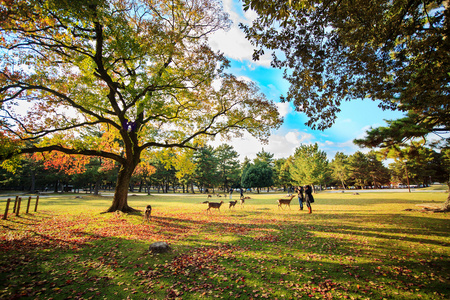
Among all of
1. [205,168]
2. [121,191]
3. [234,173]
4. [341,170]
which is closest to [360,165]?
[341,170]

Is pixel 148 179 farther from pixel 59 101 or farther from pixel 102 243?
pixel 102 243

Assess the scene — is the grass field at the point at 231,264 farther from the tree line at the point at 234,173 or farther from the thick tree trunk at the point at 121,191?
the tree line at the point at 234,173

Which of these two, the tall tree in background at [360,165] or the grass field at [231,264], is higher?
the tall tree in background at [360,165]

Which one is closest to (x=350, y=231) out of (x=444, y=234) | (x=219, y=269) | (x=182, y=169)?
(x=444, y=234)

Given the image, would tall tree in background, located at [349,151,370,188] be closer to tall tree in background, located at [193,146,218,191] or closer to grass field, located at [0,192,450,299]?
tall tree in background, located at [193,146,218,191]

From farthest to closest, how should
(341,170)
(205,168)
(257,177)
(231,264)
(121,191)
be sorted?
(341,170), (257,177), (205,168), (121,191), (231,264)

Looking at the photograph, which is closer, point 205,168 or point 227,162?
point 205,168

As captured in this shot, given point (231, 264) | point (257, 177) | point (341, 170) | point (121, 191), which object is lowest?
point (231, 264)

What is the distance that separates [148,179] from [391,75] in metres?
61.3

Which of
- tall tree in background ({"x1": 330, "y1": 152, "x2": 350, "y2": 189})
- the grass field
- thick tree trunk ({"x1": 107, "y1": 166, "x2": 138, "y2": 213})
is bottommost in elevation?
the grass field

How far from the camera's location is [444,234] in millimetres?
7121

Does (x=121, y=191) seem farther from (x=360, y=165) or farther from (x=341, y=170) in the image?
(x=341, y=170)

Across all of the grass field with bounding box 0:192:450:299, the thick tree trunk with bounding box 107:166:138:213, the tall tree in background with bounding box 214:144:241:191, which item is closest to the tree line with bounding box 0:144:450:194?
the tall tree in background with bounding box 214:144:241:191

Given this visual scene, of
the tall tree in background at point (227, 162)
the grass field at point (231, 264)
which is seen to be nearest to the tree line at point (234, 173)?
the tall tree in background at point (227, 162)
